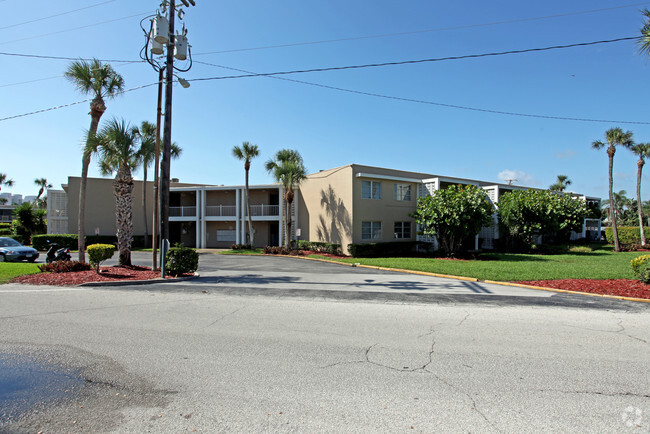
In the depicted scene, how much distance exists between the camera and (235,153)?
27328mm

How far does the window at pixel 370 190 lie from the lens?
77.7 feet

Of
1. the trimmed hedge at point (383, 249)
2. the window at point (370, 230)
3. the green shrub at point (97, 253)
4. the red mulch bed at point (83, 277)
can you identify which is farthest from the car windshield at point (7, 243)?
the window at point (370, 230)

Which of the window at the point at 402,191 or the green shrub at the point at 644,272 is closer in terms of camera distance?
the green shrub at the point at 644,272

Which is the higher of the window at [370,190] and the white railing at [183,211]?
the window at [370,190]

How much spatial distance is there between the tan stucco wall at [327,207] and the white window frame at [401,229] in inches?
159

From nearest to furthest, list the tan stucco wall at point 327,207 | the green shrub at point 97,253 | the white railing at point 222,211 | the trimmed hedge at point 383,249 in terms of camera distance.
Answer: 1. the green shrub at point 97,253
2. the trimmed hedge at point 383,249
3. the tan stucco wall at point 327,207
4. the white railing at point 222,211

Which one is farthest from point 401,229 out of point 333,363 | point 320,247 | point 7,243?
point 7,243

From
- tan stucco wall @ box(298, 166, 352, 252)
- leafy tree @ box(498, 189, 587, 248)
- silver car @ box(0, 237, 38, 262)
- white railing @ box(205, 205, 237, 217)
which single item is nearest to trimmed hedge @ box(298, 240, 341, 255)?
tan stucco wall @ box(298, 166, 352, 252)

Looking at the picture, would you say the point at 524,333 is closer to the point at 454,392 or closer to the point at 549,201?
the point at 454,392

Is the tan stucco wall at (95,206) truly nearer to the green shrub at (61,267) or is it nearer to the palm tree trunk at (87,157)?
the palm tree trunk at (87,157)

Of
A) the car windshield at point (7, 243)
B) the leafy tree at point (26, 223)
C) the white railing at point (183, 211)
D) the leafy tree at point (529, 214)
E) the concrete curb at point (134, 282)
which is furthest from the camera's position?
the leafy tree at point (26, 223)

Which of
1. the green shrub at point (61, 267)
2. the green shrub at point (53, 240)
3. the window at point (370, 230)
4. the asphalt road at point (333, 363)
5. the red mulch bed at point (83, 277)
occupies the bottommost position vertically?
the asphalt road at point (333, 363)

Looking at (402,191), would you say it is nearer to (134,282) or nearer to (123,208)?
(123,208)

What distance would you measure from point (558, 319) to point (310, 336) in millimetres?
5087
